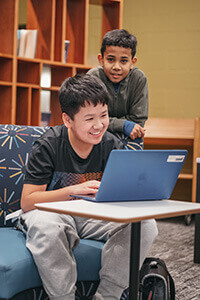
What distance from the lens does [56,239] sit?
4.75 ft

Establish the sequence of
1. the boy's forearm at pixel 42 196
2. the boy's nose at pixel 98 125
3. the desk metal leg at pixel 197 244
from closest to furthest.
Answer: the boy's forearm at pixel 42 196 < the boy's nose at pixel 98 125 < the desk metal leg at pixel 197 244

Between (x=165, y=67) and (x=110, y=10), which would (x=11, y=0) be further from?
(x=165, y=67)

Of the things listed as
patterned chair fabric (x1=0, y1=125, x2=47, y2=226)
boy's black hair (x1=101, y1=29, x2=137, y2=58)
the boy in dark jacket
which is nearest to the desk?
patterned chair fabric (x1=0, y1=125, x2=47, y2=226)

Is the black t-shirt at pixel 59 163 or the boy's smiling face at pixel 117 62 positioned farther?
the boy's smiling face at pixel 117 62

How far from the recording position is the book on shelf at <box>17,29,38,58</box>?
388 cm

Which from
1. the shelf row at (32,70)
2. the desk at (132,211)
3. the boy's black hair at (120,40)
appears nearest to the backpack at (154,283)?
the desk at (132,211)

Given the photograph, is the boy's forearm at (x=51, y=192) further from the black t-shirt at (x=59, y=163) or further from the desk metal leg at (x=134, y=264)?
the desk metal leg at (x=134, y=264)

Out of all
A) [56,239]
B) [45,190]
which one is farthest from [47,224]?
[45,190]

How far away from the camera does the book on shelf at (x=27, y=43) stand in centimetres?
388

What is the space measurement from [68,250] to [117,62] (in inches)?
47.0

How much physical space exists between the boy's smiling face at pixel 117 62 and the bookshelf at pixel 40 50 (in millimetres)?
1504

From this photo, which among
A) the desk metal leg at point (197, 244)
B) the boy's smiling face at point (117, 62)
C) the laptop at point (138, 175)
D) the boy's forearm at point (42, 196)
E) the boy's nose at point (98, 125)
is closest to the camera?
the laptop at point (138, 175)

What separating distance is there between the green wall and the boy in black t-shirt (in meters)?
3.36

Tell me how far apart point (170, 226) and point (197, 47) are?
2.02m
